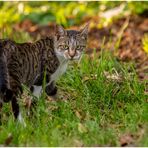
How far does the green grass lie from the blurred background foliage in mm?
4367

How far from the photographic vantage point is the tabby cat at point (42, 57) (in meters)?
7.31

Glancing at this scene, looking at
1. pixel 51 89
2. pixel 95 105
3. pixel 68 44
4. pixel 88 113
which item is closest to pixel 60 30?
pixel 68 44

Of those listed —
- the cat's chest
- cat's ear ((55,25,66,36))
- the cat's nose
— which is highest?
cat's ear ((55,25,66,36))

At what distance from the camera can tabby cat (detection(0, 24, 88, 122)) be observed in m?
7.31

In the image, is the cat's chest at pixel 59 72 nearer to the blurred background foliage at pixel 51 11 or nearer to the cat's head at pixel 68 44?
the cat's head at pixel 68 44

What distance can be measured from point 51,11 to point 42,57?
6286mm

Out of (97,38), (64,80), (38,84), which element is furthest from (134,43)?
(38,84)

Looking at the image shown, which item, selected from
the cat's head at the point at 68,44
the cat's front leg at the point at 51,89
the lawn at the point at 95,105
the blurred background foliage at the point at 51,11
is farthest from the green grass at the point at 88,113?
the blurred background foliage at the point at 51,11

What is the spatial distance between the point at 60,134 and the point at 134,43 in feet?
20.1

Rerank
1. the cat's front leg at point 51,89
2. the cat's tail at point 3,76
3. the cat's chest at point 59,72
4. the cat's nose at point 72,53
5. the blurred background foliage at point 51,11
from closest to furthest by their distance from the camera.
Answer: the cat's tail at point 3,76 → the cat's nose at point 72,53 → the cat's chest at point 59,72 → the cat's front leg at point 51,89 → the blurred background foliage at point 51,11

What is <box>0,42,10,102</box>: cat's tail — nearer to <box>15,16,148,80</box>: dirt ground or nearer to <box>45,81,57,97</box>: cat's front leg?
<box>45,81,57,97</box>: cat's front leg

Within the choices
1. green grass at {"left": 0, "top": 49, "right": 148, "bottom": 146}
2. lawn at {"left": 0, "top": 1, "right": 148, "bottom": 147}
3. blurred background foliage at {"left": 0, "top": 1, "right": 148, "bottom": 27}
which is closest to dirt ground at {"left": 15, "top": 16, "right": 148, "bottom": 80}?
lawn at {"left": 0, "top": 1, "right": 148, "bottom": 147}

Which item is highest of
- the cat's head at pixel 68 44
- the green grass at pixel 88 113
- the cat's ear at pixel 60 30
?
the cat's ear at pixel 60 30

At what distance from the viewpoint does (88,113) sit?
7.33 metres
